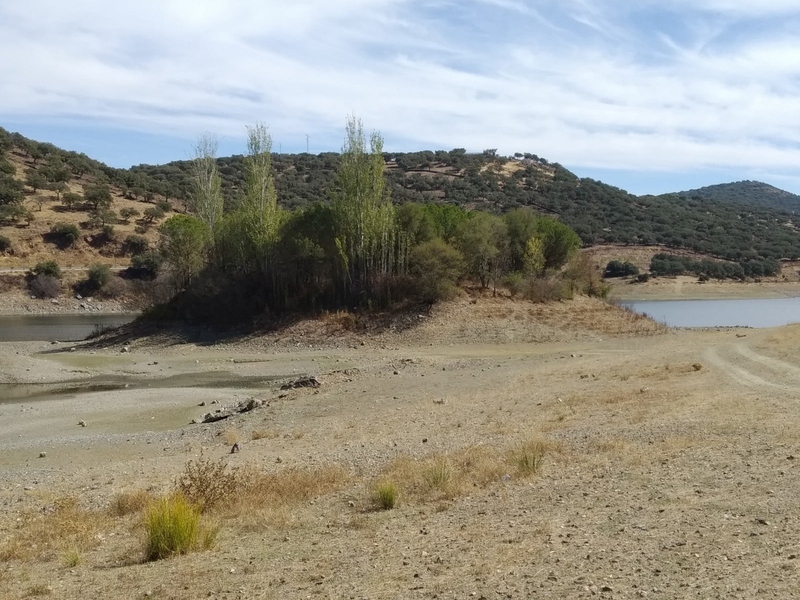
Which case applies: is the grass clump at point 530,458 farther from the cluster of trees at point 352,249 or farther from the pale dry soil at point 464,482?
the cluster of trees at point 352,249

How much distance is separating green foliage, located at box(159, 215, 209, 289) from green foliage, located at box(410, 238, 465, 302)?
52.2 ft

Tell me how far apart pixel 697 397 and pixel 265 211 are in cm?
3225

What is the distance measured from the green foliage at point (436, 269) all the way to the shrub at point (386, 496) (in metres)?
30.2

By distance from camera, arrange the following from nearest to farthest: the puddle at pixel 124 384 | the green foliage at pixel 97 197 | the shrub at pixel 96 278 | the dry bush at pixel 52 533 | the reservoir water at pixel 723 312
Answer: the dry bush at pixel 52 533 < the puddle at pixel 124 384 < the reservoir water at pixel 723 312 < the shrub at pixel 96 278 < the green foliage at pixel 97 197

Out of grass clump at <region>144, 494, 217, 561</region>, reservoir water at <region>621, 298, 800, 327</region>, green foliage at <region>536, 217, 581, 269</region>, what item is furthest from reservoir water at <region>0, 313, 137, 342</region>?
grass clump at <region>144, 494, 217, 561</region>

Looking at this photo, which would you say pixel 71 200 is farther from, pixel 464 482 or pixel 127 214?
pixel 464 482

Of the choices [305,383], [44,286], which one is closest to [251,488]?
[305,383]

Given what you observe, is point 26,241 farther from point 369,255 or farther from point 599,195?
point 599,195

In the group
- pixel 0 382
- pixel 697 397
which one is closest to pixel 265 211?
pixel 0 382

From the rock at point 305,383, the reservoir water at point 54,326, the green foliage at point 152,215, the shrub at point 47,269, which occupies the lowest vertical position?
the reservoir water at point 54,326

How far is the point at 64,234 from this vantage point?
81812 millimetres

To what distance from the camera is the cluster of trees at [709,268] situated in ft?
276

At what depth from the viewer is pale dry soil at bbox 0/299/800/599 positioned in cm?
677

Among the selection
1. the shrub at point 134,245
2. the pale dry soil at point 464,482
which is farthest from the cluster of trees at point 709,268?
the shrub at point 134,245
